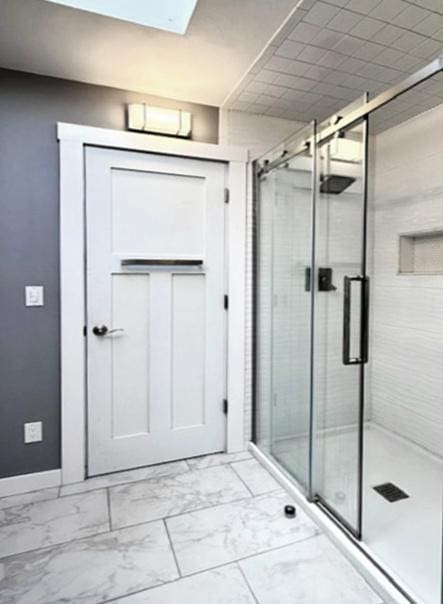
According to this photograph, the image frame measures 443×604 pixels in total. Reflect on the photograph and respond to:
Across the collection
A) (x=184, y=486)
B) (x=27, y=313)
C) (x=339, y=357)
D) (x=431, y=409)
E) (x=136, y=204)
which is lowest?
(x=184, y=486)

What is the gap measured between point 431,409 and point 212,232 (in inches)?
75.5

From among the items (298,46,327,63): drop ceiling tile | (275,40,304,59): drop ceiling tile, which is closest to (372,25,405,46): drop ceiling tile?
(298,46,327,63): drop ceiling tile

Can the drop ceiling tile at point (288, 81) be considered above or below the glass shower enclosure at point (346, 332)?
above

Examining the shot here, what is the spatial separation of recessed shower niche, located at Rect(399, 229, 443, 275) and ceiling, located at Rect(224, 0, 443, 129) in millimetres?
859

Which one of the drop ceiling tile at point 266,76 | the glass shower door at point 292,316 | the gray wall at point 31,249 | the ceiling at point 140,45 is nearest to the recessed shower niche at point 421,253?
the glass shower door at point 292,316

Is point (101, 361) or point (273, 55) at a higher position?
point (273, 55)

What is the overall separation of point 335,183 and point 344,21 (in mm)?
693

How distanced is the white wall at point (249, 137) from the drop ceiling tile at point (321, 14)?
3.05ft

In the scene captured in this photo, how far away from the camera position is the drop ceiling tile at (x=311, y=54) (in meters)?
1.81

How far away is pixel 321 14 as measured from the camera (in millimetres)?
1560

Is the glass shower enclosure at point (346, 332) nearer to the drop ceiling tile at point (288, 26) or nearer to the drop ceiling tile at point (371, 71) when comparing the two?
the drop ceiling tile at point (371, 71)

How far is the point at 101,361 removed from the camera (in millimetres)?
2264

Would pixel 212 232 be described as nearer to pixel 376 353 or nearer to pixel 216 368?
pixel 216 368

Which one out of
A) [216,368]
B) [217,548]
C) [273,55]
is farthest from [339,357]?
[273,55]
